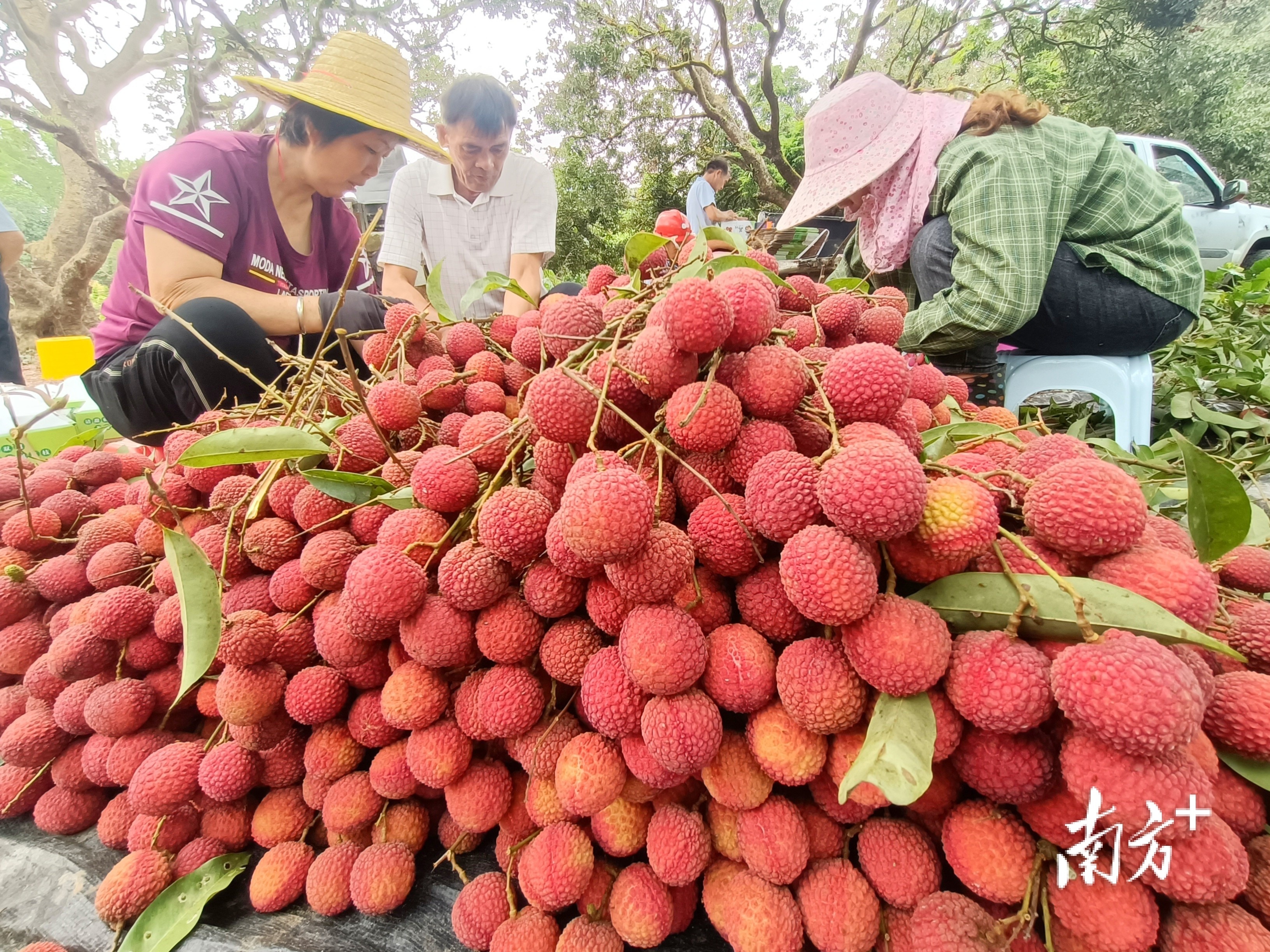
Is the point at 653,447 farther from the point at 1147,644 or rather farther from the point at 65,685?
the point at 65,685

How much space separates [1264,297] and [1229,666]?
4209mm

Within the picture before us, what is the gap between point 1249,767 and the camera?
0.54 metres

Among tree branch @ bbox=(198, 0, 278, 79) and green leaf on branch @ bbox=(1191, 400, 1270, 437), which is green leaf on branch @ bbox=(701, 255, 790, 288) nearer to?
green leaf on branch @ bbox=(1191, 400, 1270, 437)

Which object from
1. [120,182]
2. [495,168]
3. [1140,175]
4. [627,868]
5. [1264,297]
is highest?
[120,182]

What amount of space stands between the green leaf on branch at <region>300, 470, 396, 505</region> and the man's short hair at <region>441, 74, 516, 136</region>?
196cm

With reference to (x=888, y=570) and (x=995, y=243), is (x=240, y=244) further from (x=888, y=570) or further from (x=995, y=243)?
(x=995, y=243)

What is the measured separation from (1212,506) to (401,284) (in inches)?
105

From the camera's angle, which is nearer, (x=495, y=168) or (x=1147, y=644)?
(x=1147, y=644)

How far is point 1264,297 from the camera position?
3404mm

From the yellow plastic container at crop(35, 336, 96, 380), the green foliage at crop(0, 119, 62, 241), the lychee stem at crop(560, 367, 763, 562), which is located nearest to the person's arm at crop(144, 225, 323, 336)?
the yellow plastic container at crop(35, 336, 96, 380)

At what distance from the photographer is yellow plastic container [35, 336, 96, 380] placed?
7.07ft

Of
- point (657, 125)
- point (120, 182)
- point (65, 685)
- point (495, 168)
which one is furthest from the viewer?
point (657, 125)

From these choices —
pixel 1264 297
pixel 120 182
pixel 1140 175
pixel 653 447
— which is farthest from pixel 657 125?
pixel 653 447

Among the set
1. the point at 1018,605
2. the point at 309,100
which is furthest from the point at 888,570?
the point at 309,100
